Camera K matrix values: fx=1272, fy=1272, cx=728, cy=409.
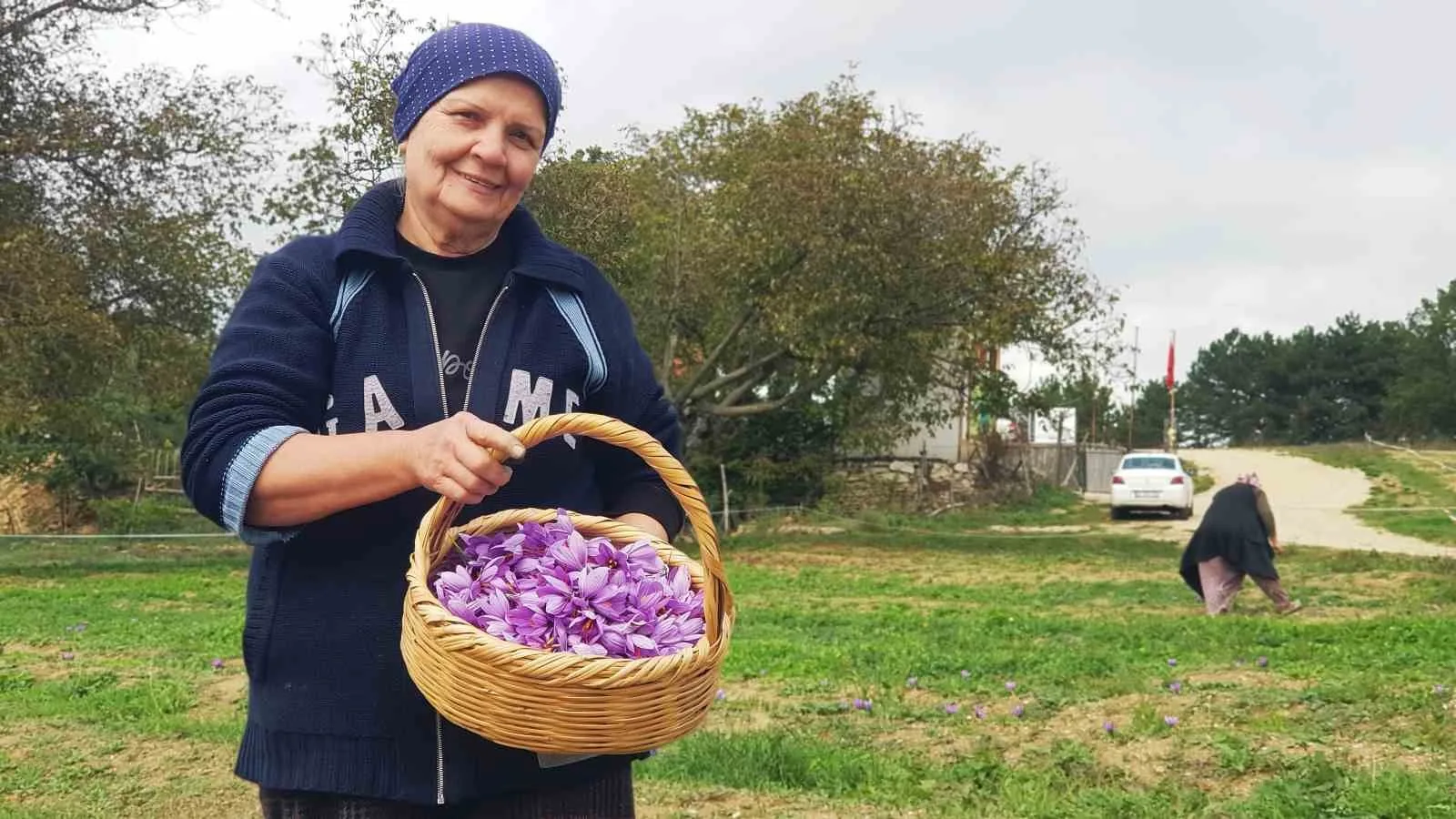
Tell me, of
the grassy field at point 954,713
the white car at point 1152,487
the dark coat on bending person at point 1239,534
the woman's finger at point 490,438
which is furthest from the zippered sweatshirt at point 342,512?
the white car at point 1152,487

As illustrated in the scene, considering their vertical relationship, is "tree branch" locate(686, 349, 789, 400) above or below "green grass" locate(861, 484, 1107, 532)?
above

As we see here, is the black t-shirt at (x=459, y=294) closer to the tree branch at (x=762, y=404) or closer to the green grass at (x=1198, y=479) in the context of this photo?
the tree branch at (x=762, y=404)

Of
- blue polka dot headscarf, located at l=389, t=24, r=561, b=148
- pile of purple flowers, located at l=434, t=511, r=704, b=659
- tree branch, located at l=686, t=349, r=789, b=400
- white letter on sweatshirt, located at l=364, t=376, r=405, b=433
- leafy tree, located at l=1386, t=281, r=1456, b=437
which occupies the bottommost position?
pile of purple flowers, located at l=434, t=511, r=704, b=659

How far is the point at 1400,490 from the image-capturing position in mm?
29797

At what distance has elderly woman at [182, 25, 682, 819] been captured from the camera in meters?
1.62

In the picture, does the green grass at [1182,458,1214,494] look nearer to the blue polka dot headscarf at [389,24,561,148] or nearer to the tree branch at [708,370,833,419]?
the tree branch at [708,370,833,419]

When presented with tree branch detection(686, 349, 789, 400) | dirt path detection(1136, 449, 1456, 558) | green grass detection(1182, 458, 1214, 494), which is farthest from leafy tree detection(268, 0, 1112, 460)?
green grass detection(1182, 458, 1214, 494)

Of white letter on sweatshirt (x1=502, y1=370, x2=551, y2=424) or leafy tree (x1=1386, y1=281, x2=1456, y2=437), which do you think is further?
leafy tree (x1=1386, y1=281, x2=1456, y2=437)

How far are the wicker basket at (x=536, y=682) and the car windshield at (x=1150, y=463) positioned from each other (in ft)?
84.5

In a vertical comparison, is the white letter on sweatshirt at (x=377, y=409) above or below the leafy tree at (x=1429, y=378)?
below

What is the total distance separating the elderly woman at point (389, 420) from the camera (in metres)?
1.62

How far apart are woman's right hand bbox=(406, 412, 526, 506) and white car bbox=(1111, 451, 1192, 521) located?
25.3 metres

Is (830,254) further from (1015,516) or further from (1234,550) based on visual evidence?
(1015,516)

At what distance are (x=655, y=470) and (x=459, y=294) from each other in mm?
401
